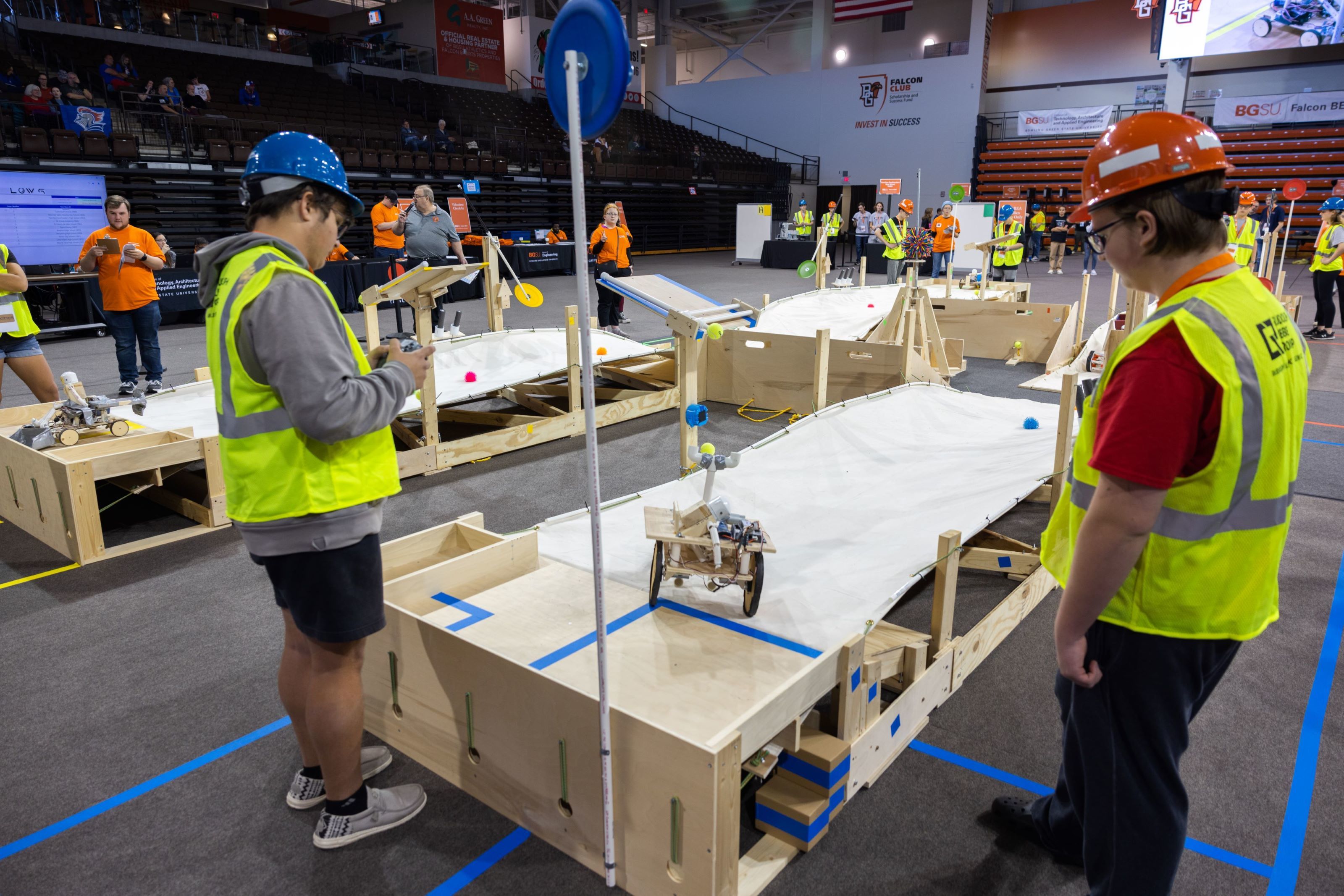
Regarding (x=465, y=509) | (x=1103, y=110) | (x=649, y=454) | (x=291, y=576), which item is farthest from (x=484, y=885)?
(x=1103, y=110)

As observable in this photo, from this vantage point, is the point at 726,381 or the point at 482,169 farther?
the point at 482,169

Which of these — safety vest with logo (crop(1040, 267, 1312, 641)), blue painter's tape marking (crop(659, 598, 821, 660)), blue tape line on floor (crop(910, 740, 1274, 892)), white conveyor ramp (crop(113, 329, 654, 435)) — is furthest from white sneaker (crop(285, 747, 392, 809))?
white conveyor ramp (crop(113, 329, 654, 435))

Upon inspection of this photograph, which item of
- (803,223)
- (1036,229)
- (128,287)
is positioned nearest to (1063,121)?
(1036,229)

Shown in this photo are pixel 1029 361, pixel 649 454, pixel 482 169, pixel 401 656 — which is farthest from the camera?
pixel 482 169

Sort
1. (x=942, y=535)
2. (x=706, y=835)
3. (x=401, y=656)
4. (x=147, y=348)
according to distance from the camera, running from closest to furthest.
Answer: (x=706, y=835)
(x=401, y=656)
(x=942, y=535)
(x=147, y=348)

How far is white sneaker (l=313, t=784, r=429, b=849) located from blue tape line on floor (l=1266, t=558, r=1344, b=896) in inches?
74.0

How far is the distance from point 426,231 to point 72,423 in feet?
13.0

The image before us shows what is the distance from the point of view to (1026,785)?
208 cm

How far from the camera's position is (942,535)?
2244mm

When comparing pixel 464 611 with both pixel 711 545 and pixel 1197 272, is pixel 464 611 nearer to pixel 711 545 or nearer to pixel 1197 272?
pixel 711 545

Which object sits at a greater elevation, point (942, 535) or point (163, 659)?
point (942, 535)

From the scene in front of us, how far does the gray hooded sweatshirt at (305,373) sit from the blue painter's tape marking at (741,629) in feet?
3.24

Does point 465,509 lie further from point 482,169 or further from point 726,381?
point 482,169

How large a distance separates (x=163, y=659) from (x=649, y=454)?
2.74 m
